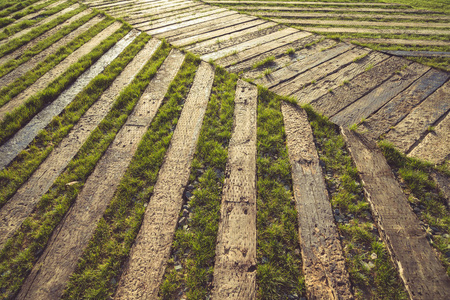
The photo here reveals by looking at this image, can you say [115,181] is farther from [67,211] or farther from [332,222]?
[332,222]

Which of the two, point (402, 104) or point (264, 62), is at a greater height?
point (264, 62)

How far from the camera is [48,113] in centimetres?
345

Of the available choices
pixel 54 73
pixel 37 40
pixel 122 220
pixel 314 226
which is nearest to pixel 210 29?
pixel 54 73

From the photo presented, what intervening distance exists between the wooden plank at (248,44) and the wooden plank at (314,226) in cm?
262

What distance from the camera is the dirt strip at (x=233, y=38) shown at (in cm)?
505

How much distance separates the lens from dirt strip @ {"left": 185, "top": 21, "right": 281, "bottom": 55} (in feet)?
16.6

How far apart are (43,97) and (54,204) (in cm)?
219

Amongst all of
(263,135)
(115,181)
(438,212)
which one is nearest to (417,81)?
(438,212)

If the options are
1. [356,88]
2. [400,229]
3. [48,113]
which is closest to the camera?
[400,229]

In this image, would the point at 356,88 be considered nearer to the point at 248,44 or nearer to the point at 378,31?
the point at 248,44

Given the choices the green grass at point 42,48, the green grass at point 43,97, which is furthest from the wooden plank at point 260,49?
the green grass at point 42,48

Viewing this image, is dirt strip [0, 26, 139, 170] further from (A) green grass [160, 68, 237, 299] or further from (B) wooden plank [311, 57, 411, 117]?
(B) wooden plank [311, 57, 411, 117]

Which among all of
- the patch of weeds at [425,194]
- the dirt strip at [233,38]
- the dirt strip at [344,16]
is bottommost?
the patch of weeds at [425,194]

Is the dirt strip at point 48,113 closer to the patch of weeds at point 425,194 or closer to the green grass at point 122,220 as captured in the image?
the green grass at point 122,220
